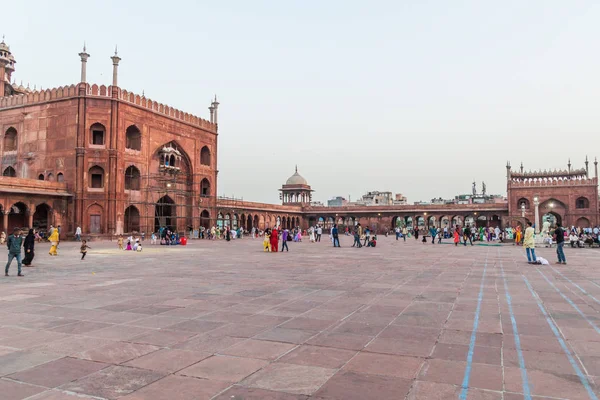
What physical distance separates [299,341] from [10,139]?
3523 centimetres

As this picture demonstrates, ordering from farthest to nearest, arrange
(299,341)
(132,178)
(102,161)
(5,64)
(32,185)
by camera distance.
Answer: (5,64)
(132,178)
(102,161)
(32,185)
(299,341)

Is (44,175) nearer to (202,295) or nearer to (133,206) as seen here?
(133,206)

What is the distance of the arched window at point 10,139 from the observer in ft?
103

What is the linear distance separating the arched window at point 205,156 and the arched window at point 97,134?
9.72 m

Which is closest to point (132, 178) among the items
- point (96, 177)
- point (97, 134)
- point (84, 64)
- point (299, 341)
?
point (96, 177)

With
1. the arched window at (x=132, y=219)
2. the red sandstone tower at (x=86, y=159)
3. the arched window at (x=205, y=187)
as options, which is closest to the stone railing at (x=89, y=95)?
the red sandstone tower at (x=86, y=159)

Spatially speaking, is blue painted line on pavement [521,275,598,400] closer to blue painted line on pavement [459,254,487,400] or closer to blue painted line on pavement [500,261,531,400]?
blue painted line on pavement [500,261,531,400]

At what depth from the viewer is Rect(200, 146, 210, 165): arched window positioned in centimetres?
3822

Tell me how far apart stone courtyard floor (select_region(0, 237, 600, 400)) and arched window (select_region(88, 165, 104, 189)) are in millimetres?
22980

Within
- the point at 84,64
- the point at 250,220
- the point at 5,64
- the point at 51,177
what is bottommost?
the point at 250,220

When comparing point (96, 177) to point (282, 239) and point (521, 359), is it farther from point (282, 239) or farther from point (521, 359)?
point (521, 359)

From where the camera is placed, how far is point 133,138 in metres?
31.4

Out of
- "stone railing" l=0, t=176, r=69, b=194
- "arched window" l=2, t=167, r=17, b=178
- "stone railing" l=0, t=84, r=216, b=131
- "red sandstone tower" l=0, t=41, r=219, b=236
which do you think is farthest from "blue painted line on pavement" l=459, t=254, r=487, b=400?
"arched window" l=2, t=167, r=17, b=178

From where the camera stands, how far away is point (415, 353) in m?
3.57
